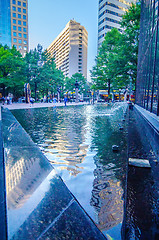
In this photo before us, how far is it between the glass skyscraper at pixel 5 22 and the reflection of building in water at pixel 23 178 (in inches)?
3586

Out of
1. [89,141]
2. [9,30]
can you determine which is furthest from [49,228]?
[9,30]

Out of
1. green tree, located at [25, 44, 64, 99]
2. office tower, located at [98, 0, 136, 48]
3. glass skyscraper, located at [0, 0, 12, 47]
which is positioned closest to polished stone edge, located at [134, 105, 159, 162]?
green tree, located at [25, 44, 64, 99]

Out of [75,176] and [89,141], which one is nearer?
[75,176]

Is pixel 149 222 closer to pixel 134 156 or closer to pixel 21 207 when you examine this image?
pixel 21 207

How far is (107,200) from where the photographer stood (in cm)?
211

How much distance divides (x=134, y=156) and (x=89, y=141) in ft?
5.98

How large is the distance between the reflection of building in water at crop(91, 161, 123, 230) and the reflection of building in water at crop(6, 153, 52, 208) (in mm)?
764

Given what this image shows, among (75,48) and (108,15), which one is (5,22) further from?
(108,15)

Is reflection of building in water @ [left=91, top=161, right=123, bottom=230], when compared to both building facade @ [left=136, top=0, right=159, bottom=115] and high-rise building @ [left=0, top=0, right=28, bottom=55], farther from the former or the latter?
high-rise building @ [left=0, top=0, right=28, bottom=55]

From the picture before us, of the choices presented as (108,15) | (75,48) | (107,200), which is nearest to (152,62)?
(107,200)

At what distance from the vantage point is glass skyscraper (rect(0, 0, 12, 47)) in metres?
78.6

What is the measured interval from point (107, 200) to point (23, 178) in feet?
3.74

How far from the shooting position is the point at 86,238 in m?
1.38

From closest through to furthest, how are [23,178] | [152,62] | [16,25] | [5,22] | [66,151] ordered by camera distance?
[23,178] → [66,151] → [152,62] → [5,22] → [16,25]
